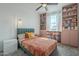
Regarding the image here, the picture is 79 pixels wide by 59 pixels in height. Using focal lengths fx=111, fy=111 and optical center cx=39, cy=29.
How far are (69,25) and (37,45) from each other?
684 mm

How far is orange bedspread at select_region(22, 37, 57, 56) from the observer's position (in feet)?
6.10

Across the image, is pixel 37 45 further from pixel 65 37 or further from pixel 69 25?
pixel 69 25

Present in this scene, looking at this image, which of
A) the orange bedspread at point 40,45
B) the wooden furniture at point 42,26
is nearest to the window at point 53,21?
the wooden furniture at point 42,26

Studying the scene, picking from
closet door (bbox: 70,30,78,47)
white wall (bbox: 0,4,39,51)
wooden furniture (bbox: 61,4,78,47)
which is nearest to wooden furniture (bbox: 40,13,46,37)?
white wall (bbox: 0,4,39,51)

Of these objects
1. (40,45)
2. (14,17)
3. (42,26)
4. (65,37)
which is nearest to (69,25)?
(65,37)

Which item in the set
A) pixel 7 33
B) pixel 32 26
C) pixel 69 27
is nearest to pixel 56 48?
pixel 69 27

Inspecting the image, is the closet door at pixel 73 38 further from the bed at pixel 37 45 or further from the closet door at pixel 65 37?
the bed at pixel 37 45

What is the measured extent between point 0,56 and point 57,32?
3.58 feet

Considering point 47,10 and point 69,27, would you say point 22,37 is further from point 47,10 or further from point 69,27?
point 69,27

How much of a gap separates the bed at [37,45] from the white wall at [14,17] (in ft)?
0.40

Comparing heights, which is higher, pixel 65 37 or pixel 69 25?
pixel 69 25

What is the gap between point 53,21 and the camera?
6.77ft

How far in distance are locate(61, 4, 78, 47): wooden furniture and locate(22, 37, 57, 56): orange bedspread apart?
0.75 ft

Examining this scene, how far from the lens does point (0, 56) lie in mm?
1890
